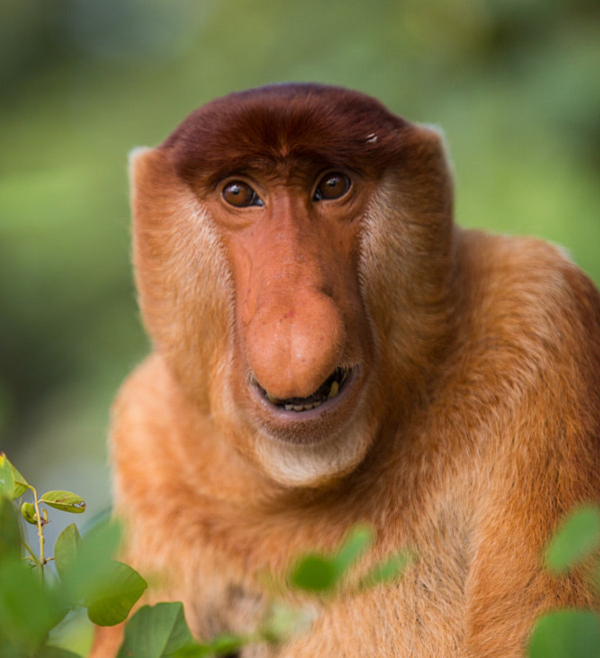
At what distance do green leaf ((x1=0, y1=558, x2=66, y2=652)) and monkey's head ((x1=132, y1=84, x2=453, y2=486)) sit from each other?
1280 mm

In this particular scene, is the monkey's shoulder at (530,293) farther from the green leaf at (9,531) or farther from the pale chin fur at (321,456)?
the green leaf at (9,531)

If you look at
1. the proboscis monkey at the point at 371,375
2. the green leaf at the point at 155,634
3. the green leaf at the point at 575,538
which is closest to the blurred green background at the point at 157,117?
the proboscis monkey at the point at 371,375

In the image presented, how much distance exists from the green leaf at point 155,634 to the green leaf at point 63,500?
23cm

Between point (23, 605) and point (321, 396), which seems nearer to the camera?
point (23, 605)

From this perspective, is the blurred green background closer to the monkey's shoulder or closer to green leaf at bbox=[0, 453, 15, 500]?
the monkey's shoulder

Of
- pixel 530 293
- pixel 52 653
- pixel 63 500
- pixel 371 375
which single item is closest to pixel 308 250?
pixel 371 375

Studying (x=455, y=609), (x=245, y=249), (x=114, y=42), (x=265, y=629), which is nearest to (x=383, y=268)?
(x=245, y=249)

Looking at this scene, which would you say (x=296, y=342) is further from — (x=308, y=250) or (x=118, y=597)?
(x=118, y=597)

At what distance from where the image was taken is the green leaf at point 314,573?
1022 millimetres

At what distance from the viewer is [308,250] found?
7.58 feet

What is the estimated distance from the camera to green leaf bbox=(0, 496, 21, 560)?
1.13 metres

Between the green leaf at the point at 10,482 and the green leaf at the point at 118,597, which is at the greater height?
the green leaf at the point at 10,482

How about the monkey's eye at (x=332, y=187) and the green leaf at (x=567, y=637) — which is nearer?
the green leaf at (x=567, y=637)

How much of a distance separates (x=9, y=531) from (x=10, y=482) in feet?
0.59
